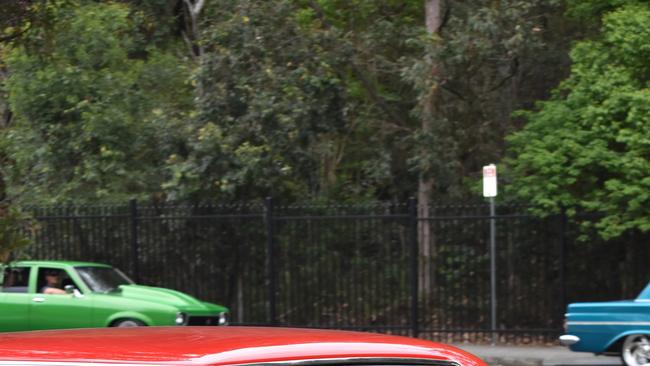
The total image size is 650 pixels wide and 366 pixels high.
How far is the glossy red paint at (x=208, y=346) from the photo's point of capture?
3281 millimetres

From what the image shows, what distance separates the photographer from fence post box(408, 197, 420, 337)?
57.2ft

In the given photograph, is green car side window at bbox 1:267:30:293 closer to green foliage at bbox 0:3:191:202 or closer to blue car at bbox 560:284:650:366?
green foliage at bbox 0:3:191:202

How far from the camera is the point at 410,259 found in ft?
57.7

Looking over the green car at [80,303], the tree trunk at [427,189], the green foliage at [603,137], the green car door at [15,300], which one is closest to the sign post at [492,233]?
the green foliage at [603,137]

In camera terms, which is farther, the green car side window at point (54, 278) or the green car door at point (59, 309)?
the green car side window at point (54, 278)

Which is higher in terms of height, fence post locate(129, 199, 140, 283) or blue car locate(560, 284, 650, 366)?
fence post locate(129, 199, 140, 283)

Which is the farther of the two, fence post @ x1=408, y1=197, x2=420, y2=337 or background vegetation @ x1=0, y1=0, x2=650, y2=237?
background vegetation @ x1=0, y1=0, x2=650, y2=237

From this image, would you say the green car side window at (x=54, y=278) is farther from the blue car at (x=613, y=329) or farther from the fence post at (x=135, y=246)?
the blue car at (x=613, y=329)

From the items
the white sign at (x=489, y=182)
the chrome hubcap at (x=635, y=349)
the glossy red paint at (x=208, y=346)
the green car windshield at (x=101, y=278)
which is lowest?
the chrome hubcap at (x=635, y=349)

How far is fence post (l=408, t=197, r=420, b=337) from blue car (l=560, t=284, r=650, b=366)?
4019 mm

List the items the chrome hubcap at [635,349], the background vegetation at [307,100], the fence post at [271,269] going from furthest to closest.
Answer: the background vegetation at [307,100], the fence post at [271,269], the chrome hubcap at [635,349]

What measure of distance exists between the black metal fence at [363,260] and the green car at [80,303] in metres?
2.55

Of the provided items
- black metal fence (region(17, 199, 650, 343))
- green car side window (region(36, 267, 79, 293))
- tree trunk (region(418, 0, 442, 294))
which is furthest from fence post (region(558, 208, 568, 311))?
green car side window (region(36, 267, 79, 293))

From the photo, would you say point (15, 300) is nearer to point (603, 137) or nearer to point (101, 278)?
point (101, 278)
